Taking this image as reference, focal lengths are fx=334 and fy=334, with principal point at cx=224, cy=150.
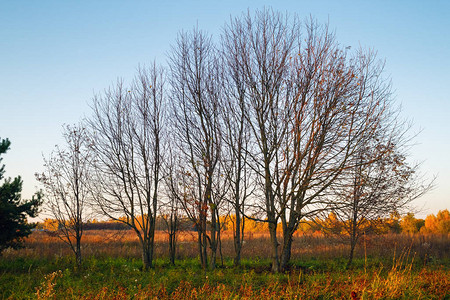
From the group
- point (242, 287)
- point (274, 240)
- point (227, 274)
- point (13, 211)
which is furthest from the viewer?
point (13, 211)

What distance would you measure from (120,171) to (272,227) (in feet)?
20.8

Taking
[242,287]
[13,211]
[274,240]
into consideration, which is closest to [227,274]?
[274,240]

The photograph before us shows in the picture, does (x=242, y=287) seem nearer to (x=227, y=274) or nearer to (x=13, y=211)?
(x=227, y=274)

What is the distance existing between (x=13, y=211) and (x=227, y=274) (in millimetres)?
8491

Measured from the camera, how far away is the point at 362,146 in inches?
392

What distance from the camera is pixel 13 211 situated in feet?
41.2

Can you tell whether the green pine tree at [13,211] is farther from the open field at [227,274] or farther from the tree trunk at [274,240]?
the tree trunk at [274,240]

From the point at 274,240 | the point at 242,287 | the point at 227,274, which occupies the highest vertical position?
the point at 274,240

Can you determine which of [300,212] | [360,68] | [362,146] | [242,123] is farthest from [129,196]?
[360,68]

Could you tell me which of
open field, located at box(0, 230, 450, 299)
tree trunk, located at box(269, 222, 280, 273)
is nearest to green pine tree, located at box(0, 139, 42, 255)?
open field, located at box(0, 230, 450, 299)

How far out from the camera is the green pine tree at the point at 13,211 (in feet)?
→ 40.9

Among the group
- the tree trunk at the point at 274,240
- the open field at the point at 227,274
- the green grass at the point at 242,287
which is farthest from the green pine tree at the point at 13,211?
the tree trunk at the point at 274,240

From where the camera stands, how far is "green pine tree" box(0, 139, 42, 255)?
12.5m

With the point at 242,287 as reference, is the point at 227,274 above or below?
below
